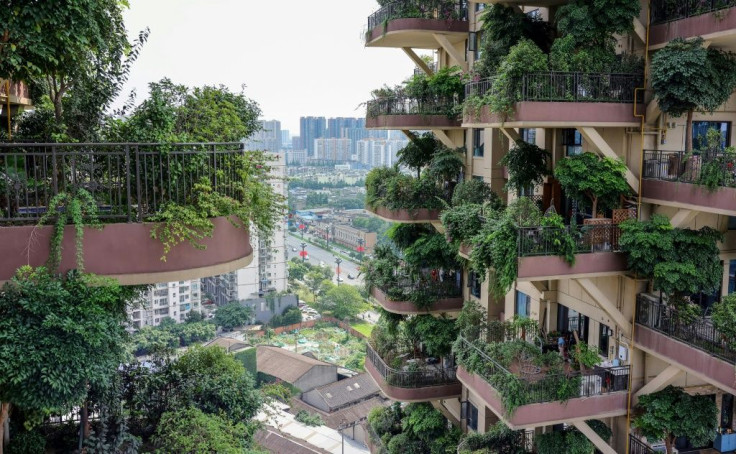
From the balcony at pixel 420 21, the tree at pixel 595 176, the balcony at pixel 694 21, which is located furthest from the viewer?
the balcony at pixel 420 21

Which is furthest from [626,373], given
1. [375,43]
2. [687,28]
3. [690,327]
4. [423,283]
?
[375,43]

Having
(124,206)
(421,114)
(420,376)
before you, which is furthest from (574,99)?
(420,376)

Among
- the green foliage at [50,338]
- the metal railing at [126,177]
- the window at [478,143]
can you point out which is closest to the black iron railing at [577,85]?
the metal railing at [126,177]

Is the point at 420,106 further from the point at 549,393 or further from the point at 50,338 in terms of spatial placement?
the point at 50,338

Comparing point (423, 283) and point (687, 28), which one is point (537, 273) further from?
point (423, 283)

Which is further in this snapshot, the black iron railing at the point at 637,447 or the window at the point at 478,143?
the window at the point at 478,143

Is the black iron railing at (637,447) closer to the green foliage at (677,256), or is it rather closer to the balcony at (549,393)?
the balcony at (549,393)
